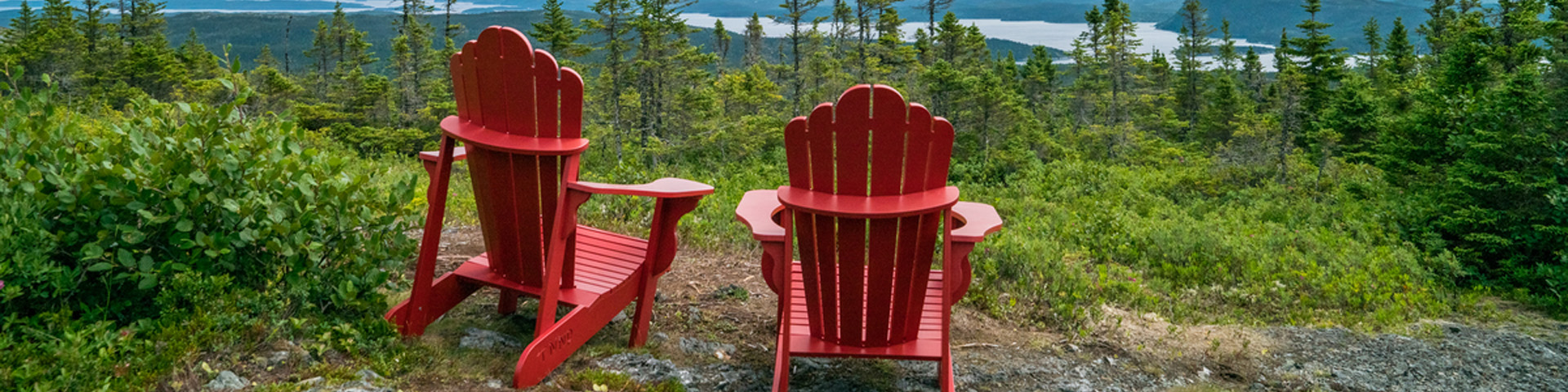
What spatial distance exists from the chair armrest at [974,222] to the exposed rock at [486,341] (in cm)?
176

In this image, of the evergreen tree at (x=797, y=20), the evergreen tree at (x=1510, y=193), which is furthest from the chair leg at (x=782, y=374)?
the evergreen tree at (x=797, y=20)

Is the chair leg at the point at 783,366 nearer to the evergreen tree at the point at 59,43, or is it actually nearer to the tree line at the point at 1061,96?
the tree line at the point at 1061,96

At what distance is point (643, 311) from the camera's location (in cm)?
346

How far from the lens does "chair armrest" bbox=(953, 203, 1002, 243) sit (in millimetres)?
2826

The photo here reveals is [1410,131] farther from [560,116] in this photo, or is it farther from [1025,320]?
[560,116]

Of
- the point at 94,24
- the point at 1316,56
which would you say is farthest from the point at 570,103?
the point at 94,24

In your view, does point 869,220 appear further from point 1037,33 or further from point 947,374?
point 1037,33

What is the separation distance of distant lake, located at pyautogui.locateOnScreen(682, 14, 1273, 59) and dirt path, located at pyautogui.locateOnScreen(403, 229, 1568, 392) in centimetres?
1842

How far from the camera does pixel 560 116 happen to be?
9.81ft

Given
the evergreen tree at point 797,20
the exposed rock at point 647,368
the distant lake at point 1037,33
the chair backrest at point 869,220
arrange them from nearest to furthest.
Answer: the chair backrest at point 869,220 → the exposed rock at point 647,368 → the evergreen tree at point 797,20 → the distant lake at point 1037,33

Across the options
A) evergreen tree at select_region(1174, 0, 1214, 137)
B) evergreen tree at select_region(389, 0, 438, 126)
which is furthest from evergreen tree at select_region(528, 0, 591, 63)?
evergreen tree at select_region(1174, 0, 1214, 137)

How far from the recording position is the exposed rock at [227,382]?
99.3 inches

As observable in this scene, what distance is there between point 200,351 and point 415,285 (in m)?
0.72

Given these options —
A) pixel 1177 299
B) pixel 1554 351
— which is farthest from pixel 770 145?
pixel 1554 351
